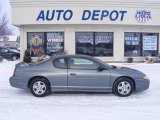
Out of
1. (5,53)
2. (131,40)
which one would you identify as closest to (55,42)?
(131,40)

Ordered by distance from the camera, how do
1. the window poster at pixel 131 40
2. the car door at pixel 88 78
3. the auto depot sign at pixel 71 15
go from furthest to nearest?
the window poster at pixel 131 40, the auto depot sign at pixel 71 15, the car door at pixel 88 78

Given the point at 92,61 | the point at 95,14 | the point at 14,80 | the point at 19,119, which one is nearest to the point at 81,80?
the point at 92,61

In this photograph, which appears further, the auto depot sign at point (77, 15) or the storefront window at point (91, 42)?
the storefront window at point (91, 42)

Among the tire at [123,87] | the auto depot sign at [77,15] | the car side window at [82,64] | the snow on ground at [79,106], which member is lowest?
the snow on ground at [79,106]

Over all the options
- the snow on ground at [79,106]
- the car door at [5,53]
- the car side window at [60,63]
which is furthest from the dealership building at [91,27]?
the car side window at [60,63]

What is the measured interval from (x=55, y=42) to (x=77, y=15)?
108 inches

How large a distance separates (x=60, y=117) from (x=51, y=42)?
49.2 ft

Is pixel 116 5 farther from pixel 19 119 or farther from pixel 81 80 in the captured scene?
pixel 19 119

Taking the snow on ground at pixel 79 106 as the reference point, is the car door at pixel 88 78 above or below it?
above

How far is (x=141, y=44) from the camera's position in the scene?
22.2 meters

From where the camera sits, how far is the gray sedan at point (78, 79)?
9250 mm

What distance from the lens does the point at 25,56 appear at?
21.1 metres

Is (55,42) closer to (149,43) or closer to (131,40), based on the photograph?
(131,40)

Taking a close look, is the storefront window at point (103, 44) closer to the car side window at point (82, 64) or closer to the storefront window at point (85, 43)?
the storefront window at point (85, 43)
